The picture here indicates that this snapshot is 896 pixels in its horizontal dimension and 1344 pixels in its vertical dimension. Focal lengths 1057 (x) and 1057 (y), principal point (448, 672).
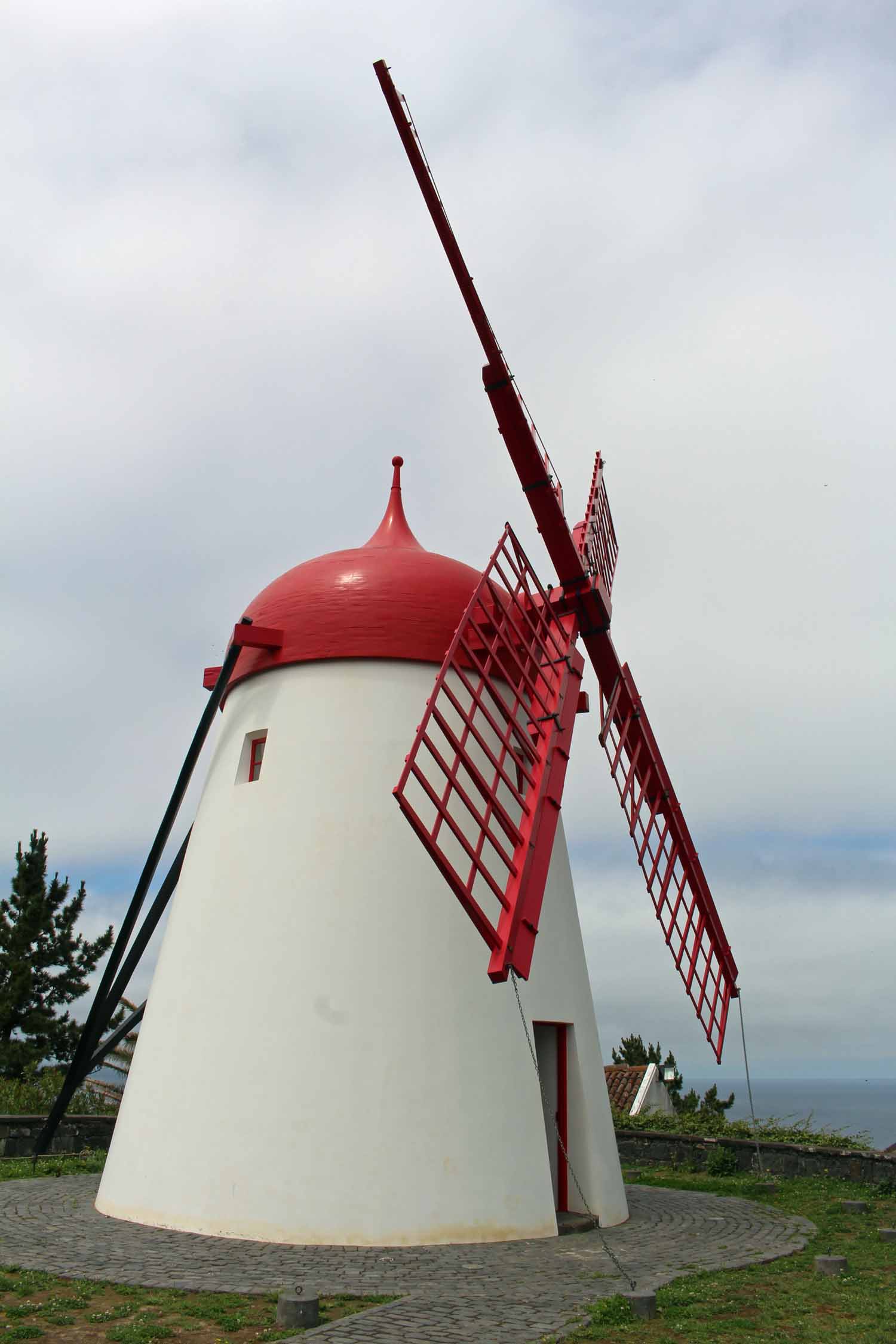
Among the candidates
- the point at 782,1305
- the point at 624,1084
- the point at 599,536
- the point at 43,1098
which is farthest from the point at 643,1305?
the point at 624,1084

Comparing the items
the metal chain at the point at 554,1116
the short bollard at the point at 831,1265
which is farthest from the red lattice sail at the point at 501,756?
the short bollard at the point at 831,1265

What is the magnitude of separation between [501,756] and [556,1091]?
9.78ft

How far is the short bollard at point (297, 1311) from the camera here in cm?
533

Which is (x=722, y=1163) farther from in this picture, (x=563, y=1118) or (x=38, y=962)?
(x=38, y=962)

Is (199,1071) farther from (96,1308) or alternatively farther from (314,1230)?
(96,1308)

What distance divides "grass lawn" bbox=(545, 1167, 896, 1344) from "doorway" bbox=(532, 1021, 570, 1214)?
80.2 inches

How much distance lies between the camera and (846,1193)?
1072 centimetres

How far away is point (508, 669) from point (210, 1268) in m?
5.32

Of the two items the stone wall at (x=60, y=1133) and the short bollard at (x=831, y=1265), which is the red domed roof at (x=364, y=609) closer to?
the short bollard at (x=831, y=1265)

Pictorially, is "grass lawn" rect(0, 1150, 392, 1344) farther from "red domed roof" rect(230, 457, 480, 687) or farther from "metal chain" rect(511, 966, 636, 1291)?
"red domed roof" rect(230, 457, 480, 687)

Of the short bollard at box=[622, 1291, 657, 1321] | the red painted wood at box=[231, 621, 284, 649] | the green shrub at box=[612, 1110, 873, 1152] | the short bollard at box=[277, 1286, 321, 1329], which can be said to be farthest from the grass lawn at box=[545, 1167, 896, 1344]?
the red painted wood at box=[231, 621, 284, 649]

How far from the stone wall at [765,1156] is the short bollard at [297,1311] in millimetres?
7871

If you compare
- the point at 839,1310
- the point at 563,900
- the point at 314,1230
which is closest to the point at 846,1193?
the point at 563,900

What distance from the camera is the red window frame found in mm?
9523
